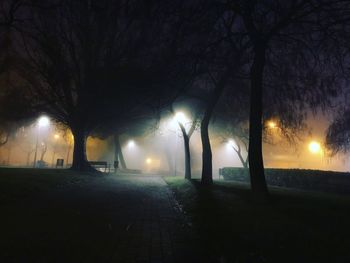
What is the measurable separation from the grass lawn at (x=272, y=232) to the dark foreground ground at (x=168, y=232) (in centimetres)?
2

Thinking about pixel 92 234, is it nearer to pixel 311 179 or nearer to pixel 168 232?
pixel 168 232

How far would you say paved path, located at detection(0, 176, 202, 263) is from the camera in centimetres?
520

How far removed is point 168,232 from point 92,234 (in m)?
1.65

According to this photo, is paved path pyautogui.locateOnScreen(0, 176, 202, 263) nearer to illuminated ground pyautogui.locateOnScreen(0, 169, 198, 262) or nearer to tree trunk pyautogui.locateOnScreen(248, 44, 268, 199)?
illuminated ground pyautogui.locateOnScreen(0, 169, 198, 262)

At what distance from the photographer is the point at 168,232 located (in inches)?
278

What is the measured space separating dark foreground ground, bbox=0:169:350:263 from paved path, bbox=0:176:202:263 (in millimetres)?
14

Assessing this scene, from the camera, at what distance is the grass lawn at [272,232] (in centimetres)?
548

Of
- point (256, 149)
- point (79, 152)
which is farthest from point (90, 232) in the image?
point (79, 152)

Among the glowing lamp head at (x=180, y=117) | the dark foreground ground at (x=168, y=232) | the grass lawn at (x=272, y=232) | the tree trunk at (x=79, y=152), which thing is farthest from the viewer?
the tree trunk at (x=79, y=152)

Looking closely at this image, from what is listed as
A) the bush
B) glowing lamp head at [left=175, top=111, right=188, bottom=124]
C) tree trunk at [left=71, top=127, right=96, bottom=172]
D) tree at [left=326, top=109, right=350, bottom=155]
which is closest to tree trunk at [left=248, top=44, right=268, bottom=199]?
the bush

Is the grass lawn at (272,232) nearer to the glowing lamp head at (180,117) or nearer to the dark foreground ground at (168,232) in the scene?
the dark foreground ground at (168,232)

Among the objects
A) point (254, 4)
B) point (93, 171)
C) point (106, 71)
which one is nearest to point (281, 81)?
point (254, 4)

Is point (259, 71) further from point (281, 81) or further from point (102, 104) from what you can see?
point (102, 104)

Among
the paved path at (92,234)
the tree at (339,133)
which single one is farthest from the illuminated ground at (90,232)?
the tree at (339,133)
